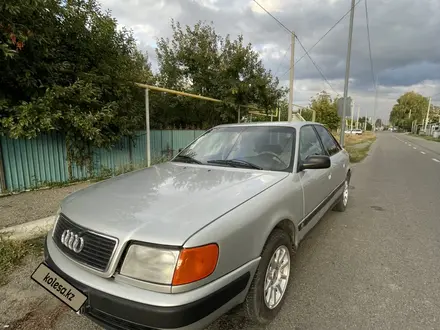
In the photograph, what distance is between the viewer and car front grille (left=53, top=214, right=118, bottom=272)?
5.22ft

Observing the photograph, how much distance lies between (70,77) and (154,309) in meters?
5.76

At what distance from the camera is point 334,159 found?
13.3 feet

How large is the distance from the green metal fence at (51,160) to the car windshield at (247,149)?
393 cm

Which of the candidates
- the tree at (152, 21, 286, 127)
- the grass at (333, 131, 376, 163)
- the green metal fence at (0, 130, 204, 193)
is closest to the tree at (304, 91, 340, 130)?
the grass at (333, 131, 376, 163)

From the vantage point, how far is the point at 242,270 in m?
1.75

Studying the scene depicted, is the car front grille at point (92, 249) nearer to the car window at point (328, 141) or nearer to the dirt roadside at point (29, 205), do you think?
the dirt roadside at point (29, 205)

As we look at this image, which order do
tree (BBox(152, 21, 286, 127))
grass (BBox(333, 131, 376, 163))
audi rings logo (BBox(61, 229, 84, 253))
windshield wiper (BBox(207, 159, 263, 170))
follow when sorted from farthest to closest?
grass (BBox(333, 131, 376, 163)) < tree (BBox(152, 21, 286, 127)) < windshield wiper (BBox(207, 159, 263, 170)) < audi rings logo (BBox(61, 229, 84, 253))

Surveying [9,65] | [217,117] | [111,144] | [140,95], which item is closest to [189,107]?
[217,117]

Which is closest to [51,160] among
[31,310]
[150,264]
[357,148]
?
[31,310]

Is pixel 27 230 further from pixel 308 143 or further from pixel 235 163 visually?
pixel 308 143

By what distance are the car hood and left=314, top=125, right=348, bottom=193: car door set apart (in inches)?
65.2

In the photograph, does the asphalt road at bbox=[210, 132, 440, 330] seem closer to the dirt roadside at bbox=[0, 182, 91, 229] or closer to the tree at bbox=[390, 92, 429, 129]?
the dirt roadside at bbox=[0, 182, 91, 229]

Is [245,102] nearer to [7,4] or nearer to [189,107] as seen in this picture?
[189,107]

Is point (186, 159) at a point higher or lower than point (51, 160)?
higher
